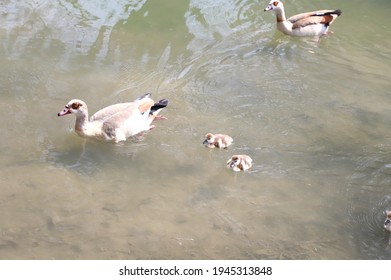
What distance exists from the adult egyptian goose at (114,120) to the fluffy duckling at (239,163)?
1.43 metres

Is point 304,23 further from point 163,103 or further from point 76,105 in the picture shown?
point 76,105

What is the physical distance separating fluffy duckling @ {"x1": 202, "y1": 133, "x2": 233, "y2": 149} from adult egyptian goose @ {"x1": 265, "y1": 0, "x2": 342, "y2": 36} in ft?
13.2

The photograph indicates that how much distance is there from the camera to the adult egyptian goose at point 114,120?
7.71 meters

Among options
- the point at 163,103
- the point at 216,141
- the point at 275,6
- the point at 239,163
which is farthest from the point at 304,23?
the point at 239,163

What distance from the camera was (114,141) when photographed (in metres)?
7.80

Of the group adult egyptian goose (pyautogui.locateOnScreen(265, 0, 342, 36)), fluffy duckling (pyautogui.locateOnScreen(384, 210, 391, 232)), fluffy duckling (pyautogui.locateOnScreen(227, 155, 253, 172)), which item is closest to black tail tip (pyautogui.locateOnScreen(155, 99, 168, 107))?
fluffy duckling (pyautogui.locateOnScreen(227, 155, 253, 172))

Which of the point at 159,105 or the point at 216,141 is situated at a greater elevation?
the point at 159,105

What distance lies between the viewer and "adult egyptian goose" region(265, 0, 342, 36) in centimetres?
1077

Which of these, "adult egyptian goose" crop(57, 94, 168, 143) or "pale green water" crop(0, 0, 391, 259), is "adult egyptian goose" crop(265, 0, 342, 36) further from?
"adult egyptian goose" crop(57, 94, 168, 143)

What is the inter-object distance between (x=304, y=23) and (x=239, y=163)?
4661 mm

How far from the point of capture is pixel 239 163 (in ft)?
23.2

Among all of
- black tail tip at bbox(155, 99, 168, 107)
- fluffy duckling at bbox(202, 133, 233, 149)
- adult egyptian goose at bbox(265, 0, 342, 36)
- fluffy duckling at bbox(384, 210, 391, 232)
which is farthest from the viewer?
adult egyptian goose at bbox(265, 0, 342, 36)

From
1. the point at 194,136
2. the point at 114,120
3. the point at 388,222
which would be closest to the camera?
the point at 388,222

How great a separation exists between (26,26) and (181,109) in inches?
151
